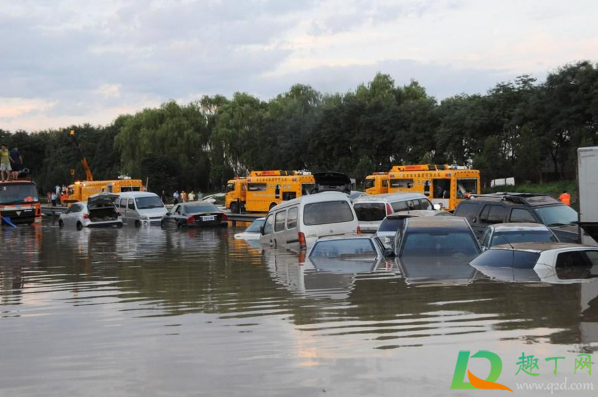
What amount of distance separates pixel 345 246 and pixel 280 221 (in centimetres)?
405

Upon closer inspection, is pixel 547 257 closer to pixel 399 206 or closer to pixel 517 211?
pixel 517 211

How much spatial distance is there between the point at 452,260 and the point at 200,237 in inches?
665

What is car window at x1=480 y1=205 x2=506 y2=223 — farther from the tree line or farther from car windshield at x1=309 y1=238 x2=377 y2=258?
the tree line

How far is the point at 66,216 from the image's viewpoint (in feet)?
135

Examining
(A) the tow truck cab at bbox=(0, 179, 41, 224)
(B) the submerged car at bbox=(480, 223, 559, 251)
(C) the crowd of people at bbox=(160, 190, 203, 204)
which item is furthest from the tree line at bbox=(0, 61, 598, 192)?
(B) the submerged car at bbox=(480, 223, 559, 251)

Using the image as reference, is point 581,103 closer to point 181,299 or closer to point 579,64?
point 579,64

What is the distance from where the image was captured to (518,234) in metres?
17.6

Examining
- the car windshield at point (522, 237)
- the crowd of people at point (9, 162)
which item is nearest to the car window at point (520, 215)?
the car windshield at point (522, 237)

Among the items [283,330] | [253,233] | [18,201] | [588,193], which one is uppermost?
[588,193]

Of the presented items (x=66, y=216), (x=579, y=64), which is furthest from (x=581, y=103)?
(x=66, y=216)

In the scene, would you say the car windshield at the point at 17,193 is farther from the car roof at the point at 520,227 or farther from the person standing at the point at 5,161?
the car roof at the point at 520,227

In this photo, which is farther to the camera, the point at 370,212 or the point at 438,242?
the point at 370,212

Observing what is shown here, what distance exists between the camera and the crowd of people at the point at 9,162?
41.1 metres

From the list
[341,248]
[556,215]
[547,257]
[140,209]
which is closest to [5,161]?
[140,209]
